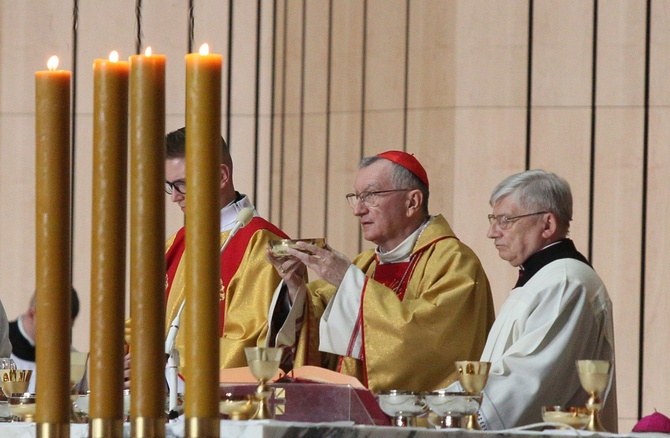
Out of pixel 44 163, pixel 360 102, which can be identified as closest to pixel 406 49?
pixel 360 102

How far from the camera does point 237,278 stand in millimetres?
4801

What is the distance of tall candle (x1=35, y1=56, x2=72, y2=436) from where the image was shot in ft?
3.43

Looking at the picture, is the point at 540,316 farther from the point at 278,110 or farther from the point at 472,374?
the point at 278,110

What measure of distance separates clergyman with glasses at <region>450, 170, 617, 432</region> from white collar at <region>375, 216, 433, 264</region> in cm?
52

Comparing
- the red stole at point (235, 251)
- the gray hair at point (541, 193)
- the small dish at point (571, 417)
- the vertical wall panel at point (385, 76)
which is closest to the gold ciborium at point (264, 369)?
the small dish at point (571, 417)

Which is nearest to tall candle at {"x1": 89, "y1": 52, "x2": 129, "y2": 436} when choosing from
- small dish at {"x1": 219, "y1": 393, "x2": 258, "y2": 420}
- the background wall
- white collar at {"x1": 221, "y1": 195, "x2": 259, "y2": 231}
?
small dish at {"x1": 219, "y1": 393, "x2": 258, "y2": 420}

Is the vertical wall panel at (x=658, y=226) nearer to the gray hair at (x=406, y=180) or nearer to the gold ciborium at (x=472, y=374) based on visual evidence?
the gray hair at (x=406, y=180)

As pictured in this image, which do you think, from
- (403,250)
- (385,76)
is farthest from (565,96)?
(403,250)

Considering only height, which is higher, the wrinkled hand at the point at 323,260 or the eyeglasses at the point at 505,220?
the eyeglasses at the point at 505,220

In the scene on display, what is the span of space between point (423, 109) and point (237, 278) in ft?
5.81

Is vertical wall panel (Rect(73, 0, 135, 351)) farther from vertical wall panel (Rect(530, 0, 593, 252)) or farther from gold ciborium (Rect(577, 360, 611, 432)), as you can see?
gold ciborium (Rect(577, 360, 611, 432))

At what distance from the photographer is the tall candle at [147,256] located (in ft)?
3.39

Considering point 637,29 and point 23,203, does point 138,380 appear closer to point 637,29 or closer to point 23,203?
point 637,29

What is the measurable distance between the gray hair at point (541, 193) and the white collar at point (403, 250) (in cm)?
60
